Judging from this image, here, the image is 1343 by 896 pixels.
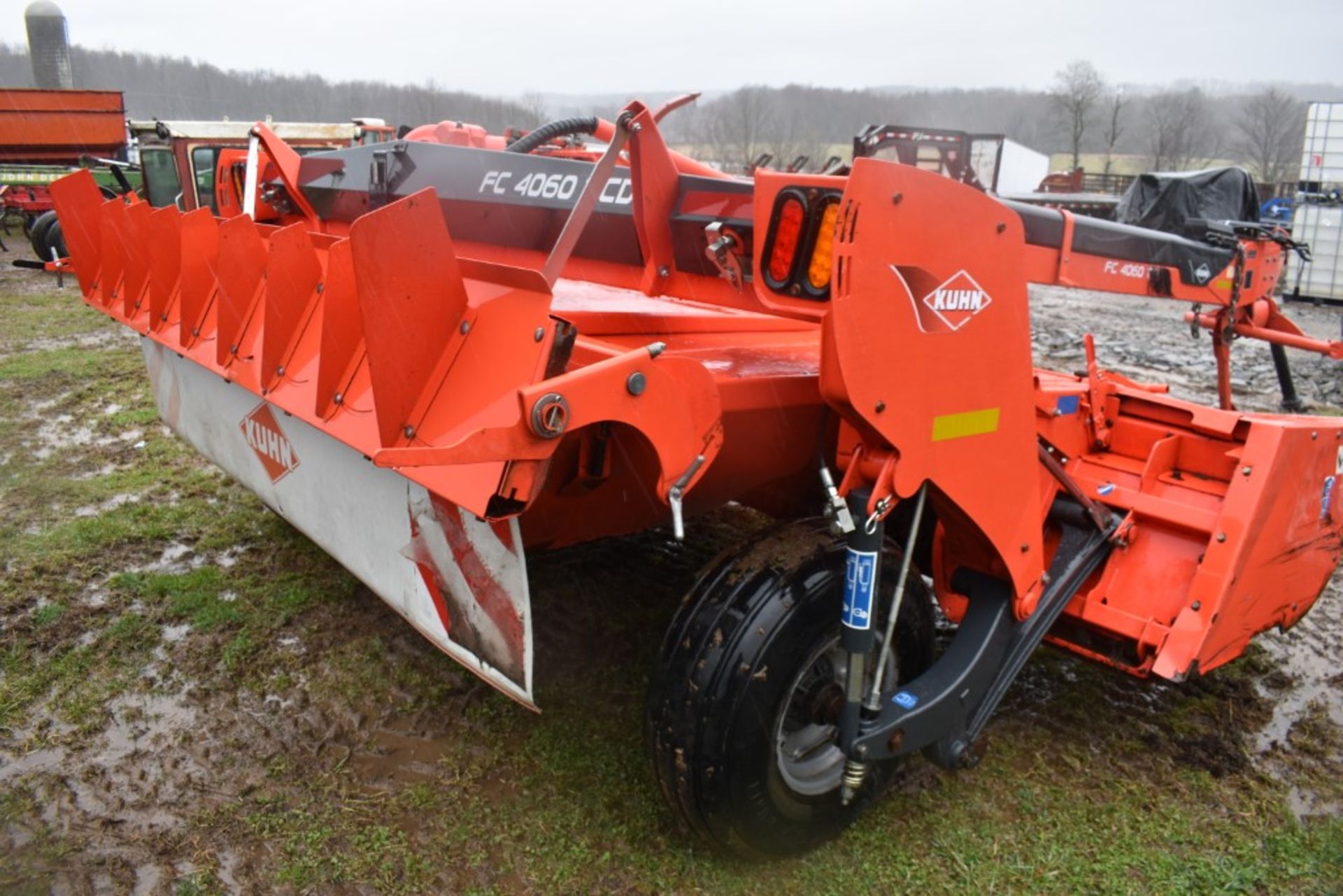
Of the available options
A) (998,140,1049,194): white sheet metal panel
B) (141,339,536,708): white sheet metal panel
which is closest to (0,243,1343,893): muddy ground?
(141,339,536,708): white sheet metal panel

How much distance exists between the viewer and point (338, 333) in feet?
8.11

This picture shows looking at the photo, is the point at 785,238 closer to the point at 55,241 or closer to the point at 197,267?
the point at 197,267

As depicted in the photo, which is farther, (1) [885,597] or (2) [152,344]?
(2) [152,344]

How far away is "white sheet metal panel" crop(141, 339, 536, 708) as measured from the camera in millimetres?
2441

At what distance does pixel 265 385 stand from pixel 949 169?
12.5 m

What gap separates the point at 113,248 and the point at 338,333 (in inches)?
85.6

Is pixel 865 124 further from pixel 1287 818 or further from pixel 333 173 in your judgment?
pixel 1287 818

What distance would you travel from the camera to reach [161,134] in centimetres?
973

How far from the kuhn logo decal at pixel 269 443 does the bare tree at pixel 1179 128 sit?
34806mm

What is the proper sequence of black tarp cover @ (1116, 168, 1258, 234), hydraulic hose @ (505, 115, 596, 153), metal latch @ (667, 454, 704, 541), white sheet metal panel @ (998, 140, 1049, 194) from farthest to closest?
white sheet metal panel @ (998, 140, 1049, 194) → black tarp cover @ (1116, 168, 1258, 234) → hydraulic hose @ (505, 115, 596, 153) → metal latch @ (667, 454, 704, 541)

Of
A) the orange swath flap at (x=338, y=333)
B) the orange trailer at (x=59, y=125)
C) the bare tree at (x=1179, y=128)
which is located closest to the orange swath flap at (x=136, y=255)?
the orange swath flap at (x=338, y=333)

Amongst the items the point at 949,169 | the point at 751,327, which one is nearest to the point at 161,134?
the point at 751,327

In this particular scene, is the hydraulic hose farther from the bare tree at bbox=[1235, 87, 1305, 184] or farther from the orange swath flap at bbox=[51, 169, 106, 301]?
the bare tree at bbox=[1235, 87, 1305, 184]

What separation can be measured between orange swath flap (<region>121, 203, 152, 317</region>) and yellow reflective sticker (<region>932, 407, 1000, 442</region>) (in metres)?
3.02
